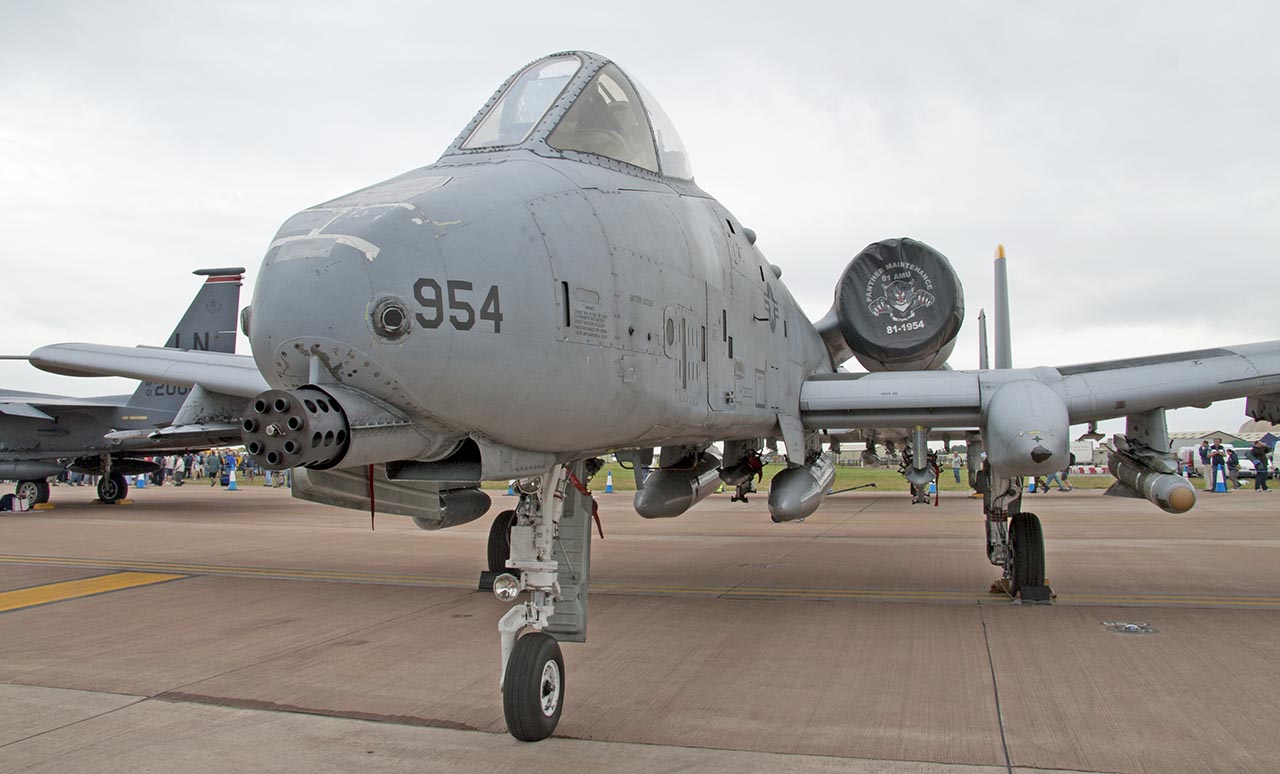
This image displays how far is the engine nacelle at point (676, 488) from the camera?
9.30 meters

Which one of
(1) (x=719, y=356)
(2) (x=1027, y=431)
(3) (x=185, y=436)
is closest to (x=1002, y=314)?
(2) (x=1027, y=431)

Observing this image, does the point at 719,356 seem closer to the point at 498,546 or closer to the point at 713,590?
the point at 713,590

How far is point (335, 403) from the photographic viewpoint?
3.19 meters

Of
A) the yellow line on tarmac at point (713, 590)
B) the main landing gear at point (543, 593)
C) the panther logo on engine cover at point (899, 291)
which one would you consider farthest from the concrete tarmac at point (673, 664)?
the panther logo on engine cover at point (899, 291)

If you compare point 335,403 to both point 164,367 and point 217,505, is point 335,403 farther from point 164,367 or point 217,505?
point 217,505

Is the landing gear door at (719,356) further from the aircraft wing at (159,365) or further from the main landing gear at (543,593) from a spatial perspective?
the aircraft wing at (159,365)

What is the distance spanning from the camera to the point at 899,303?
8617 millimetres

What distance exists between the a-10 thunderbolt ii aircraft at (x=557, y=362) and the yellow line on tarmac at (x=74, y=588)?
16.0 feet

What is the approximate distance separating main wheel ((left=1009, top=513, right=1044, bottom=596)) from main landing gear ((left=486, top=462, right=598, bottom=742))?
14.7 feet

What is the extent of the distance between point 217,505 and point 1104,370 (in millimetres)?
21749

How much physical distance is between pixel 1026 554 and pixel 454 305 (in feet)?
21.0

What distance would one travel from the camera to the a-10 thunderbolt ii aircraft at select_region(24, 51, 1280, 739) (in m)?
3.27

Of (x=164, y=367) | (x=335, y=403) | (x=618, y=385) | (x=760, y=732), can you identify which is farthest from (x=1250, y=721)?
(x=164, y=367)

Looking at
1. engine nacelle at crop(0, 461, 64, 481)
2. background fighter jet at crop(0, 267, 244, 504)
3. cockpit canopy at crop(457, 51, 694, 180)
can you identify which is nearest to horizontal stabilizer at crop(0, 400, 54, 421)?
background fighter jet at crop(0, 267, 244, 504)
